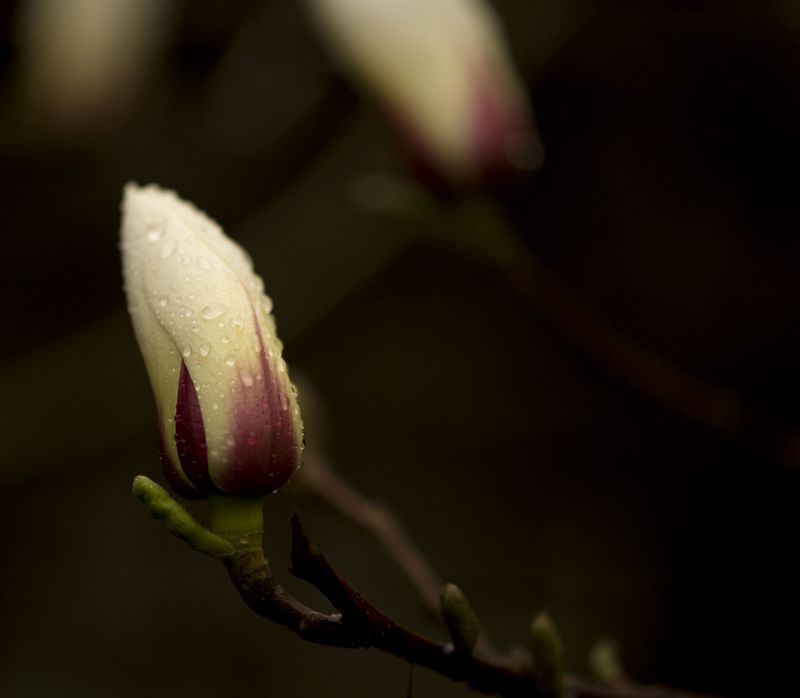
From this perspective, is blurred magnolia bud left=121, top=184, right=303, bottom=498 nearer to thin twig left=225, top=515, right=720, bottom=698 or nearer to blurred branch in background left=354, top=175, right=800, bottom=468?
thin twig left=225, top=515, right=720, bottom=698

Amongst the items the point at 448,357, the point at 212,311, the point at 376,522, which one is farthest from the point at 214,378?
the point at 448,357

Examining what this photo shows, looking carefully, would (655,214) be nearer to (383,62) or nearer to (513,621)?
(513,621)

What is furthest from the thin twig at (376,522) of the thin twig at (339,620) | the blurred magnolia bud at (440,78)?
the blurred magnolia bud at (440,78)

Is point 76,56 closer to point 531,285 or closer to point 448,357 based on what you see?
point 531,285

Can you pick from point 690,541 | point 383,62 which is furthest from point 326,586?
point 690,541

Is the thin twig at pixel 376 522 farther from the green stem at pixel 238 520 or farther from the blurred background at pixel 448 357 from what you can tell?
the blurred background at pixel 448 357

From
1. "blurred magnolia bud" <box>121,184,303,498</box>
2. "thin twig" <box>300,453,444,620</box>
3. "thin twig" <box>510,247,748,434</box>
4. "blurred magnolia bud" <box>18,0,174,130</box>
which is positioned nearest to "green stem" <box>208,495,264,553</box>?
"blurred magnolia bud" <box>121,184,303,498</box>
